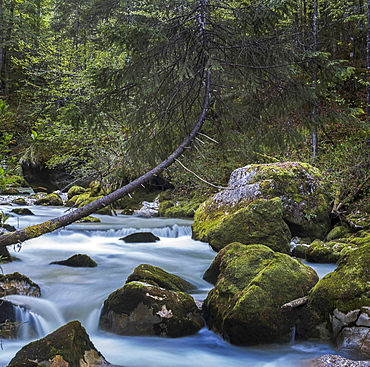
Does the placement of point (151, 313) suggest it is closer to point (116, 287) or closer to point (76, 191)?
point (116, 287)

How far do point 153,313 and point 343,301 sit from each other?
2524 millimetres

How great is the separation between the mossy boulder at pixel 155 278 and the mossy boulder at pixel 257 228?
7.25 feet

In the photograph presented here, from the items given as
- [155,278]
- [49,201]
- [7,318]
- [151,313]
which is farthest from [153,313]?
[49,201]

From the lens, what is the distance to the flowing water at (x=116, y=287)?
477cm

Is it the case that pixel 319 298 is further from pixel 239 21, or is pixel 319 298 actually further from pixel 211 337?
pixel 239 21

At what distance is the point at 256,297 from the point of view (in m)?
4.88

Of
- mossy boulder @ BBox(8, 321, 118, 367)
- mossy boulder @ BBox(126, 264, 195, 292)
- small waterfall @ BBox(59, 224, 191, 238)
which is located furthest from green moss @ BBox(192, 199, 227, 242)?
mossy boulder @ BBox(8, 321, 118, 367)

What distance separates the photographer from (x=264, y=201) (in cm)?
890

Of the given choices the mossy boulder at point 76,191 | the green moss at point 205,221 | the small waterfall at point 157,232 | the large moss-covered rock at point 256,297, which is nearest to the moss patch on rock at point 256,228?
the green moss at point 205,221

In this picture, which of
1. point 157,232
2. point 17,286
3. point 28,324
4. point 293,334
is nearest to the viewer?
point 293,334

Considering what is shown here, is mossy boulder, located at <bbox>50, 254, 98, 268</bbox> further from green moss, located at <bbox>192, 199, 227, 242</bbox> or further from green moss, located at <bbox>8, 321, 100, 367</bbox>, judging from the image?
green moss, located at <bbox>8, 321, 100, 367</bbox>

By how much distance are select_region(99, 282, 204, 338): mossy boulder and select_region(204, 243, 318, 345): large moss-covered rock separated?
0.43 m

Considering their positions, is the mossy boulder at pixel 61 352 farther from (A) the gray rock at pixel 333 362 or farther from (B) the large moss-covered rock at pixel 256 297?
(A) the gray rock at pixel 333 362

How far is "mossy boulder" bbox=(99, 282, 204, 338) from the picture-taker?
203 inches
